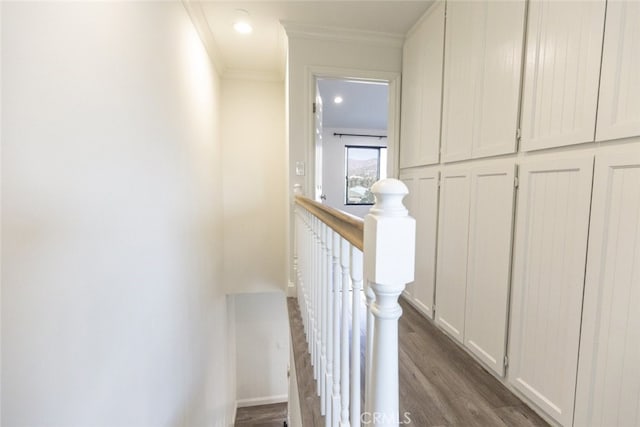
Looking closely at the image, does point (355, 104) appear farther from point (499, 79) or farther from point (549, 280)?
point (549, 280)

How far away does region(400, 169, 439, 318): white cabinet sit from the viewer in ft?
7.03

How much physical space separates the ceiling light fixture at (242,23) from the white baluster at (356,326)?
92.7 inches

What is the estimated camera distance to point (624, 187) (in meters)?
0.99

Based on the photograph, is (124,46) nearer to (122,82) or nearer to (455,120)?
(122,82)

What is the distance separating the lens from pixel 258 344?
168 inches

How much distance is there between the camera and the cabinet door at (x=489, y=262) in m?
1.49

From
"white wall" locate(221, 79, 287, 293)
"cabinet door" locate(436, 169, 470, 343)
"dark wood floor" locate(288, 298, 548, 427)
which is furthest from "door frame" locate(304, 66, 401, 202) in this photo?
"dark wood floor" locate(288, 298, 548, 427)

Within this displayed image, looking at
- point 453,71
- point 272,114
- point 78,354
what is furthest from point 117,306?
point 272,114

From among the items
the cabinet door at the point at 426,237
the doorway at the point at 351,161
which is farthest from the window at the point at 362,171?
the cabinet door at the point at 426,237

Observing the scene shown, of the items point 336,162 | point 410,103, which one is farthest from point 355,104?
point 410,103

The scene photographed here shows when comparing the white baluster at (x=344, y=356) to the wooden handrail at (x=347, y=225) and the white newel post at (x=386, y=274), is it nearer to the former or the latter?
the wooden handrail at (x=347, y=225)

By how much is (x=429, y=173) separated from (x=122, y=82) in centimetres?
192

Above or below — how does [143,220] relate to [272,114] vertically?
below

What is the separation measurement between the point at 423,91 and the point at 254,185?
2.22 meters
